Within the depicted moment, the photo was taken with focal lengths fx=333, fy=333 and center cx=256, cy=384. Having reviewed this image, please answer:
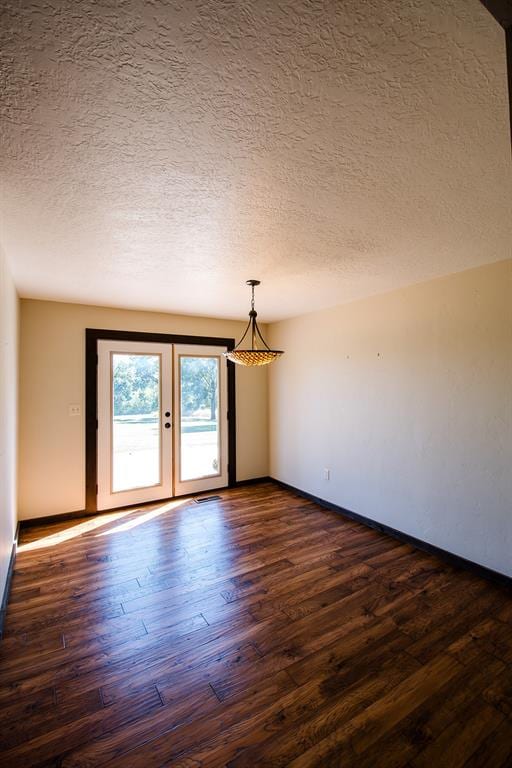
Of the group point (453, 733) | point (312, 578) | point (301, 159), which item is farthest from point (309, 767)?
point (301, 159)

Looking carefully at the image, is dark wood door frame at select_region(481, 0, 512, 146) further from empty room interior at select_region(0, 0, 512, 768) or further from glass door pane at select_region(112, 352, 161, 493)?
glass door pane at select_region(112, 352, 161, 493)

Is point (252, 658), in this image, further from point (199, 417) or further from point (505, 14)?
point (199, 417)

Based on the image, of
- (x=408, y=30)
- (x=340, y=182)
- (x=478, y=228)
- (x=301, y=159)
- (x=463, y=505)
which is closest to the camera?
(x=408, y=30)

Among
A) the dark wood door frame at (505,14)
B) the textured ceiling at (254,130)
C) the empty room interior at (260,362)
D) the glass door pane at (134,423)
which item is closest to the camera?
the dark wood door frame at (505,14)

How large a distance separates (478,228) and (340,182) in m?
1.07

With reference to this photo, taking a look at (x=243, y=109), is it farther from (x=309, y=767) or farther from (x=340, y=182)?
(x=309, y=767)

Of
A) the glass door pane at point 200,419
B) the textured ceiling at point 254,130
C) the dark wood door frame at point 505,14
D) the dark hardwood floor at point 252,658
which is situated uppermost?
the textured ceiling at point 254,130

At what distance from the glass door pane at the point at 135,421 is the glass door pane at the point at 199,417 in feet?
1.19

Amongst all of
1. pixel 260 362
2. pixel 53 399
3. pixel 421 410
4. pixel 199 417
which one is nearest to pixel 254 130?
pixel 260 362

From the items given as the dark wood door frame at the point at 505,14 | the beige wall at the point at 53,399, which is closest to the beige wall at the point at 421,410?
the dark wood door frame at the point at 505,14

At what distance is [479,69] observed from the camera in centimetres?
103

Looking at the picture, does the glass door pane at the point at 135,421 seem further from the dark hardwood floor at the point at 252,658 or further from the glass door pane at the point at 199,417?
the dark hardwood floor at the point at 252,658

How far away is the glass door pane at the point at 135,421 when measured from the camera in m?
4.16

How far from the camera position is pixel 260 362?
115 inches
